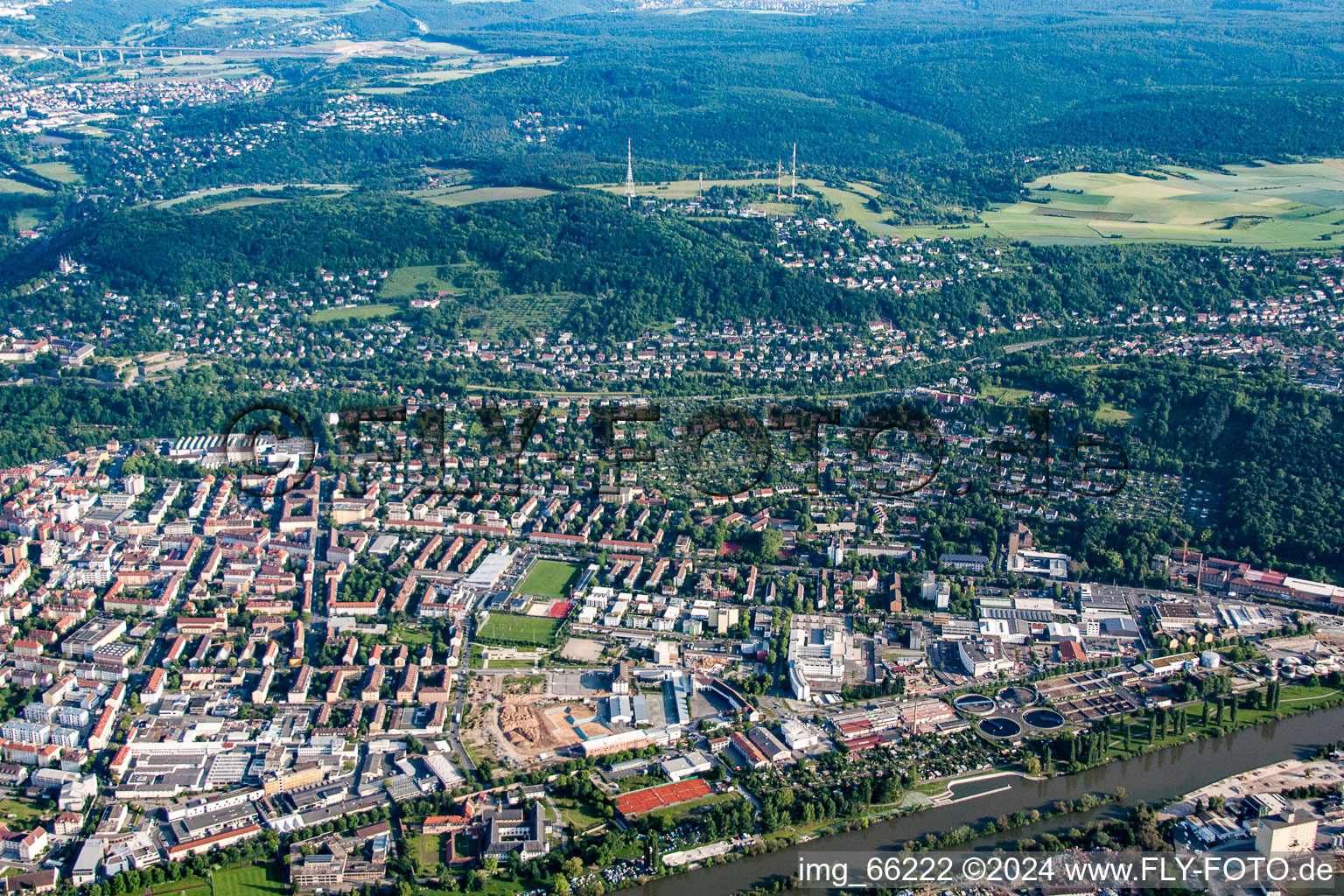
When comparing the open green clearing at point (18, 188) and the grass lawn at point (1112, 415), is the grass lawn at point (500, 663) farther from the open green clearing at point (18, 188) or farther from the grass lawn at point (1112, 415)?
the open green clearing at point (18, 188)

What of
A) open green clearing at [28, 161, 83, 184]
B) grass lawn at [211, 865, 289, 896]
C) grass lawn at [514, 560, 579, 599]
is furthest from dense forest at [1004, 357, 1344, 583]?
open green clearing at [28, 161, 83, 184]

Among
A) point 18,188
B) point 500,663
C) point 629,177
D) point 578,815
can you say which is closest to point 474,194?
point 629,177

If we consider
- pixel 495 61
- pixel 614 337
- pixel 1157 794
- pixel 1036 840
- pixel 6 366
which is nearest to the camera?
pixel 1036 840

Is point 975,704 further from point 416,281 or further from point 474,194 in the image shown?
point 474,194

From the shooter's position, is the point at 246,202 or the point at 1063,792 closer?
the point at 1063,792

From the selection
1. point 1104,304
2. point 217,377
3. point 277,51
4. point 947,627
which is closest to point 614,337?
point 217,377

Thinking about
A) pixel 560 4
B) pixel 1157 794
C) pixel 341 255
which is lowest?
pixel 1157 794

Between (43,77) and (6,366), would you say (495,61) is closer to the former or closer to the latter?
(43,77)

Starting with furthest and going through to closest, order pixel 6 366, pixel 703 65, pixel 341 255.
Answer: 1. pixel 703 65
2. pixel 341 255
3. pixel 6 366
